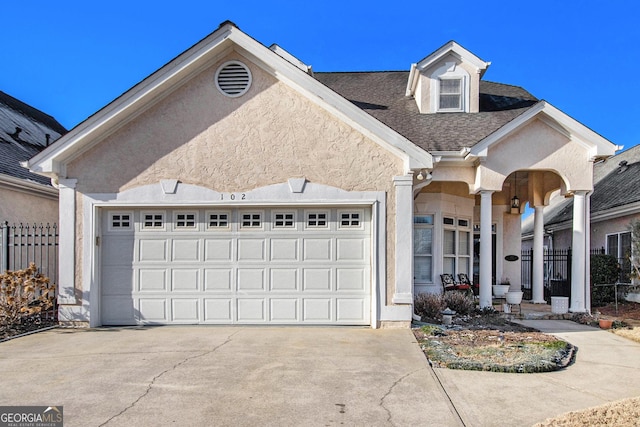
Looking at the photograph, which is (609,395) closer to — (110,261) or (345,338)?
(345,338)

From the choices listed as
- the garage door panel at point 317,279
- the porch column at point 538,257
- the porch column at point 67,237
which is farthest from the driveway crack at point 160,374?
the porch column at point 538,257

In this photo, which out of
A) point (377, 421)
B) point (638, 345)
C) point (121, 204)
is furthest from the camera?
point (121, 204)

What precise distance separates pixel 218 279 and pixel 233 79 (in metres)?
4.19

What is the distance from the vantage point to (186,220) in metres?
10.5

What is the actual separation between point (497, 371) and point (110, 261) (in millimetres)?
7861

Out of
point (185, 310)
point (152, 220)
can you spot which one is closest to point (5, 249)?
point (152, 220)

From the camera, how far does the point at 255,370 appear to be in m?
6.77

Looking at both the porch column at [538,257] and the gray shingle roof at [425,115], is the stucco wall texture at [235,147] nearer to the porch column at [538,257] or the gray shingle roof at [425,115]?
the gray shingle roof at [425,115]

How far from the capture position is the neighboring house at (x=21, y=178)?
40.8 ft

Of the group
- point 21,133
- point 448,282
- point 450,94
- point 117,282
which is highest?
point 450,94

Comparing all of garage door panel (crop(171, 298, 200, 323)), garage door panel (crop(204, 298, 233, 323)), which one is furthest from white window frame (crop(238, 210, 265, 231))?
garage door panel (crop(171, 298, 200, 323))

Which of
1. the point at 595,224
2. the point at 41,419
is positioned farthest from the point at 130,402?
the point at 595,224

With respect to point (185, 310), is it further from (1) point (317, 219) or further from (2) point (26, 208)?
(2) point (26, 208)

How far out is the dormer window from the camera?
→ 562 inches
